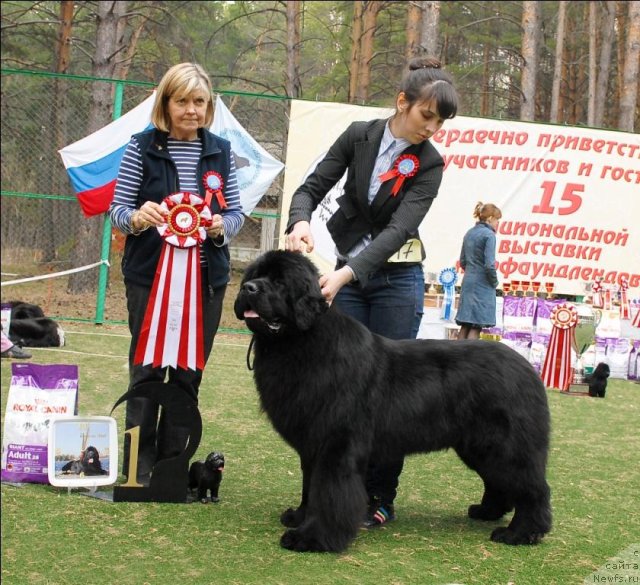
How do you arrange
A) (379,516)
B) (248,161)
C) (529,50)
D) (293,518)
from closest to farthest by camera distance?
(293,518) < (379,516) < (248,161) < (529,50)

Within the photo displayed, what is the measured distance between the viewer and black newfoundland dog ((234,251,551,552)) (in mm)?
3089

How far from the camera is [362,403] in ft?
10.6

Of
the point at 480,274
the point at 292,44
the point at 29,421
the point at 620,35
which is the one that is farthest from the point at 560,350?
the point at 620,35

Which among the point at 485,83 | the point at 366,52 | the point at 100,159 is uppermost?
the point at 485,83

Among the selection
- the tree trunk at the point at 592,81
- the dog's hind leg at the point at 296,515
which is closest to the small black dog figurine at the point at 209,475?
the dog's hind leg at the point at 296,515

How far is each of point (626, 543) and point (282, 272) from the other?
1988mm

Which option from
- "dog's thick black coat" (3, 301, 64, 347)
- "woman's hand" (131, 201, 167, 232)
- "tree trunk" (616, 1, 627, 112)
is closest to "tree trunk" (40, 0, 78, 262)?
"dog's thick black coat" (3, 301, 64, 347)

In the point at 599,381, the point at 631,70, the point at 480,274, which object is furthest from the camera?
the point at 631,70

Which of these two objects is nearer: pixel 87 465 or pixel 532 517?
pixel 532 517

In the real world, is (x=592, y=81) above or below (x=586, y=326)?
above

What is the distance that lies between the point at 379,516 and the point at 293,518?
41 centimetres

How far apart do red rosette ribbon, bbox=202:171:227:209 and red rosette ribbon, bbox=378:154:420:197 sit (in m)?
0.81

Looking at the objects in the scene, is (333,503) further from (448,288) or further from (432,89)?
(448,288)

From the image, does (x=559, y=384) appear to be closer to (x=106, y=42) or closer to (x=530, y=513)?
(x=530, y=513)
